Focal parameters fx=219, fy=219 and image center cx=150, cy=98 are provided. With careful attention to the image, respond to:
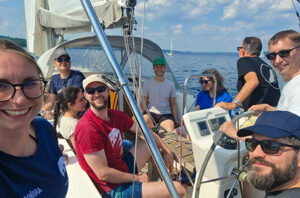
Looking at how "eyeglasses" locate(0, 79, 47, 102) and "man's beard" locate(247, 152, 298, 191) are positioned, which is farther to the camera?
"man's beard" locate(247, 152, 298, 191)

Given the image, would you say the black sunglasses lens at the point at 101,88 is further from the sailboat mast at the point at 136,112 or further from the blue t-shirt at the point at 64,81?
the blue t-shirt at the point at 64,81

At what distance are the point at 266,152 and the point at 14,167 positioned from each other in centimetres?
111

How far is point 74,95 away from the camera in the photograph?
2336mm

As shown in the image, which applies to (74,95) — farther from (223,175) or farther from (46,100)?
(223,175)

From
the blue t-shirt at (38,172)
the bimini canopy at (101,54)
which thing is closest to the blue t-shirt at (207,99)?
the bimini canopy at (101,54)

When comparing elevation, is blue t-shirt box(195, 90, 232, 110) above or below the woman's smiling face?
A: below

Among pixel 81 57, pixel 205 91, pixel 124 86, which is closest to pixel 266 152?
pixel 124 86

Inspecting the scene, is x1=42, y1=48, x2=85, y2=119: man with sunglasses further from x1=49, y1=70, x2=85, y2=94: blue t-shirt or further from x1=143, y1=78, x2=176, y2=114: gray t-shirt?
x1=143, y1=78, x2=176, y2=114: gray t-shirt

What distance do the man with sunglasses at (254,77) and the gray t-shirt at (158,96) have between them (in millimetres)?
1517

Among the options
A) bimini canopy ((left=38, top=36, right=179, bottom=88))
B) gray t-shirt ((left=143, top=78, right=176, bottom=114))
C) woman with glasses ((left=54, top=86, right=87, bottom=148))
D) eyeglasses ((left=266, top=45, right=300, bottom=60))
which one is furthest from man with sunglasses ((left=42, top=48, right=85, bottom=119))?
eyeglasses ((left=266, top=45, right=300, bottom=60))

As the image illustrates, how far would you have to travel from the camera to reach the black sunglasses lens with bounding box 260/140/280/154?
1046 mm

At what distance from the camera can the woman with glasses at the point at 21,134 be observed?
770 millimetres

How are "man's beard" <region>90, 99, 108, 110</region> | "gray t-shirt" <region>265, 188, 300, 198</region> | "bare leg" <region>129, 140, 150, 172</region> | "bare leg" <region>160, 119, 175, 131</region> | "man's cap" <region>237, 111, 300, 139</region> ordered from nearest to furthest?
"gray t-shirt" <region>265, 188, 300, 198</region>
"man's cap" <region>237, 111, 300, 139</region>
"man's beard" <region>90, 99, 108, 110</region>
"bare leg" <region>129, 140, 150, 172</region>
"bare leg" <region>160, 119, 175, 131</region>

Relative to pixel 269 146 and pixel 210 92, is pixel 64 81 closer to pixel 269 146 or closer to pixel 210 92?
pixel 210 92
